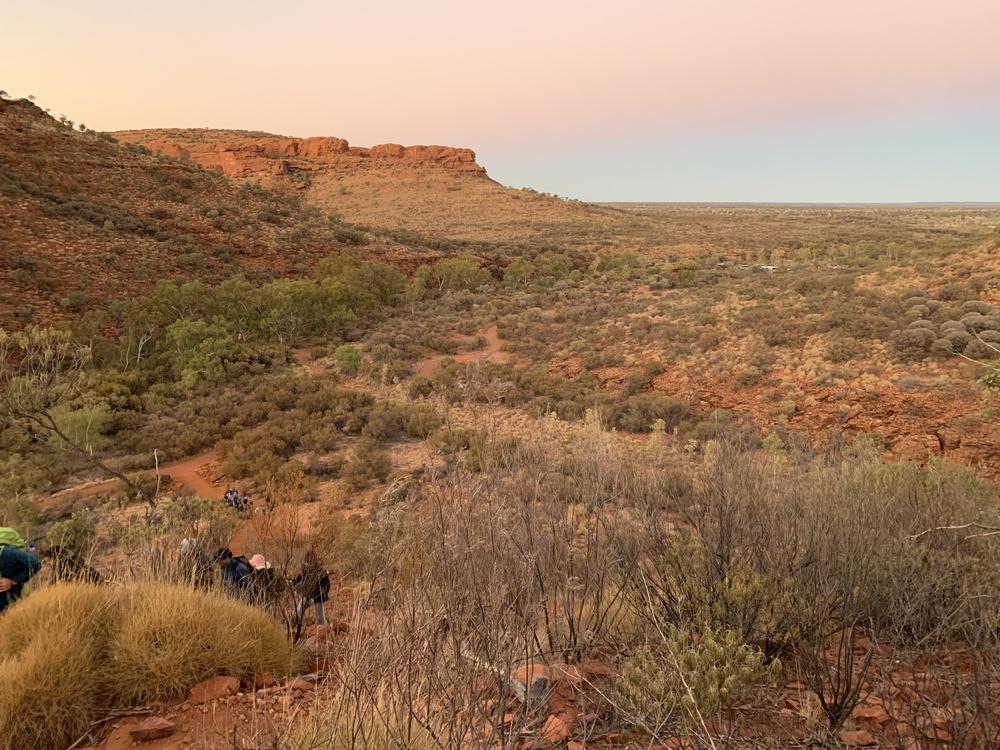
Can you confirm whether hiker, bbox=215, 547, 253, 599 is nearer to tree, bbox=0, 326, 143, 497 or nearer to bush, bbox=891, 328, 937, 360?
tree, bbox=0, 326, 143, 497

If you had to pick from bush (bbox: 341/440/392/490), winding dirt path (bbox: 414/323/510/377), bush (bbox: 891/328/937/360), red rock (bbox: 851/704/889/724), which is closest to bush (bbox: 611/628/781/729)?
red rock (bbox: 851/704/889/724)

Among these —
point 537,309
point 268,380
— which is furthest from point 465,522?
point 537,309

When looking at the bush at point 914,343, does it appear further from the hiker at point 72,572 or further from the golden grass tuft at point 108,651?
the hiker at point 72,572

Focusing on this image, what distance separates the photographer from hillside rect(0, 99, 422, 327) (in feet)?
65.9

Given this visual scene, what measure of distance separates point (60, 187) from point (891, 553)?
119 ft

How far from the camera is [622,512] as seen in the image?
13.9 ft

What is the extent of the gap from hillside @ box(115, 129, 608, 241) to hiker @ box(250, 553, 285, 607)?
4355 centimetres

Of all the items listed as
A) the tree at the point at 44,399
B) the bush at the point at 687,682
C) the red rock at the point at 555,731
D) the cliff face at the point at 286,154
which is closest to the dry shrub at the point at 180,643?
the red rock at the point at 555,731

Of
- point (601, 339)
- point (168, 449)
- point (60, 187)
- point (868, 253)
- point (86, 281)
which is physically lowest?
point (168, 449)

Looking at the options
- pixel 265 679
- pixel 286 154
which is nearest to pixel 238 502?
pixel 265 679

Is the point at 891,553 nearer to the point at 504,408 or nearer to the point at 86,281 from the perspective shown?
the point at 504,408

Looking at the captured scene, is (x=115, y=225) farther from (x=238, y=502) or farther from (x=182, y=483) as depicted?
(x=238, y=502)

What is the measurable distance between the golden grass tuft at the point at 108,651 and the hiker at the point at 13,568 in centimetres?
81

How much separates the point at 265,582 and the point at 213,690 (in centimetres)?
149
